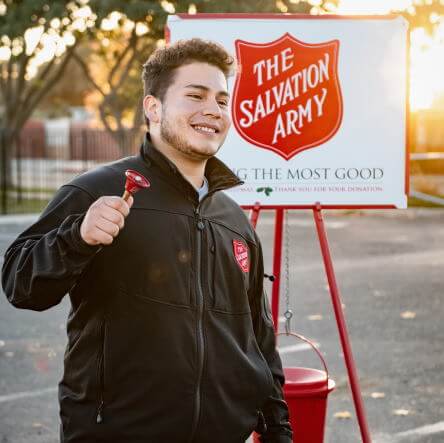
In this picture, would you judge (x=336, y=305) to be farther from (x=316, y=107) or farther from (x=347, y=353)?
(x=316, y=107)

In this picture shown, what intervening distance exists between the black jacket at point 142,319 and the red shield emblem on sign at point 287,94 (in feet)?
7.06

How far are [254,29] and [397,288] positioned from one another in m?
6.80

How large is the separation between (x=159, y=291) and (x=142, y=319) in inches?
3.7

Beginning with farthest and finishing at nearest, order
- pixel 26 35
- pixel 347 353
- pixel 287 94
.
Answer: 1. pixel 26 35
2. pixel 287 94
3. pixel 347 353

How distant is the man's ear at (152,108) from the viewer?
2.90 m

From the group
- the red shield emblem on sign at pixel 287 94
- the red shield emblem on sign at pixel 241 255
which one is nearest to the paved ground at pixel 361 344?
the red shield emblem on sign at pixel 287 94

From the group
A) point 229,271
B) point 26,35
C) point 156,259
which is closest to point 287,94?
point 229,271

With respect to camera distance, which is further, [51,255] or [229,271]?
[229,271]

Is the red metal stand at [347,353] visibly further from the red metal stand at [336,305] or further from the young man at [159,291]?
the young man at [159,291]

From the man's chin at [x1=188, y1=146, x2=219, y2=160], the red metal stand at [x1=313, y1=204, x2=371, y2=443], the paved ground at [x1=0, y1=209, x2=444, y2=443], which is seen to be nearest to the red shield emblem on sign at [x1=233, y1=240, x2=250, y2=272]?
the man's chin at [x1=188, y1=146, x2=219, y2=160]

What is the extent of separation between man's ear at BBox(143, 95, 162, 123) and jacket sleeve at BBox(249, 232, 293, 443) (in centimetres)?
56

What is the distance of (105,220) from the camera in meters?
2.39

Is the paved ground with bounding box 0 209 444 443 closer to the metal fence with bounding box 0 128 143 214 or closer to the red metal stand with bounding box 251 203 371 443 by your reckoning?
the red metal stand with bounding box 251 203 371 443

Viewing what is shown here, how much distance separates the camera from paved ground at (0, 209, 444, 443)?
6.02m
